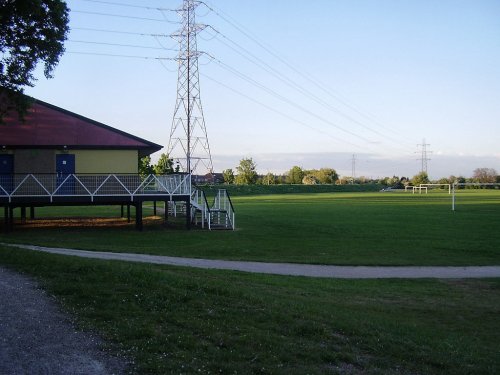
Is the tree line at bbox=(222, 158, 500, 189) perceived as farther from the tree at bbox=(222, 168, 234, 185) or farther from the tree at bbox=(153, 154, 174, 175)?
the tree at bbox=(153, 154, 174, 175)

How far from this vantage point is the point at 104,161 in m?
31.4

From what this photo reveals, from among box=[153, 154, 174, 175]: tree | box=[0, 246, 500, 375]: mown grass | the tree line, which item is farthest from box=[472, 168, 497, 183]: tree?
box=[0, 246, 500, 375]: mown grass

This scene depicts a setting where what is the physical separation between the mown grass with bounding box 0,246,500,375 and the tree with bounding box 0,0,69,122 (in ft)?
38.8

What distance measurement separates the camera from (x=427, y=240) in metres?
25.5

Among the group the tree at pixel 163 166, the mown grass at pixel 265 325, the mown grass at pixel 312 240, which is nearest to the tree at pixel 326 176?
the tree at pixel 163 166

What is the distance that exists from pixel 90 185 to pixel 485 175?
132075mm

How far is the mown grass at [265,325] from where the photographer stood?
6688 millimetres

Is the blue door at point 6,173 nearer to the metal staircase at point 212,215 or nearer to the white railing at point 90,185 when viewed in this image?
the white railing at point 90,185

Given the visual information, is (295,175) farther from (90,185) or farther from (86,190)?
(86,190)

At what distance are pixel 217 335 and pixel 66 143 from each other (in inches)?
1012

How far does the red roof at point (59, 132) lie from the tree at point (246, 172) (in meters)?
99.2

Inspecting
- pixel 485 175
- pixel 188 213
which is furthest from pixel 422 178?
pixel 188 213

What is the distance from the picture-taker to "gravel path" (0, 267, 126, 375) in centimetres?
606

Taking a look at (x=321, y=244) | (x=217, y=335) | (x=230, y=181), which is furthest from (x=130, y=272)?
(x=230, y=181)
